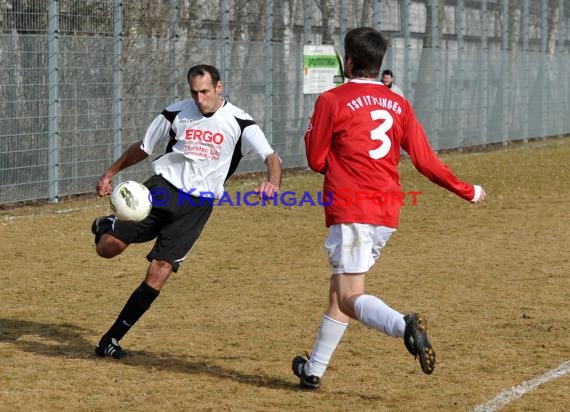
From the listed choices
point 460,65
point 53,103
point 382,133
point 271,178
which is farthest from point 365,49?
point 460,65

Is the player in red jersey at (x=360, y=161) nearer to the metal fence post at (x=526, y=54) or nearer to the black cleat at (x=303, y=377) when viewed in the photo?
the black cleat at (x=303, y=377)

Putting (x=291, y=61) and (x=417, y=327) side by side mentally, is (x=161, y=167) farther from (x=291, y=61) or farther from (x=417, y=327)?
(x=291, y=61)

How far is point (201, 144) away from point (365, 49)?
5.76ft

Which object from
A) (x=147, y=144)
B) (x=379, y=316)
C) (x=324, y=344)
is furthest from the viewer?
(x=147, y=144)

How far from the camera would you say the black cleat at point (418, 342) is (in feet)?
19.5

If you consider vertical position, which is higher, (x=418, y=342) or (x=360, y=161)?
(x=360, y=161)

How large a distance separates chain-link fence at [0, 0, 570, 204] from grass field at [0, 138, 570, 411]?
1240 millimetres

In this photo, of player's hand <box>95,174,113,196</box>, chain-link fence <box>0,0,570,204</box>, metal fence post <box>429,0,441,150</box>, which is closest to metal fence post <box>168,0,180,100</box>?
chain-link fence <box>0,0,570,204</box>

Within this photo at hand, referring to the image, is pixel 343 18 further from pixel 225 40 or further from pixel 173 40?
pixel 173 40

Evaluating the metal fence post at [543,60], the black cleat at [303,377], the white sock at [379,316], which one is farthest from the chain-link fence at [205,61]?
the white sock at [379,316]

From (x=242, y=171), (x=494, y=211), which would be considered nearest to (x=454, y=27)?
(x=242, y=171)

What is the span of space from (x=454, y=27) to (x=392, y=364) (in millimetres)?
21564

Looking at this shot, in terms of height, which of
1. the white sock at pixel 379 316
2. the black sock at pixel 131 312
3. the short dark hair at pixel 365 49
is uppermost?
the short dark hair at pixel 365 49

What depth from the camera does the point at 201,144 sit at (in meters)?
7.54
